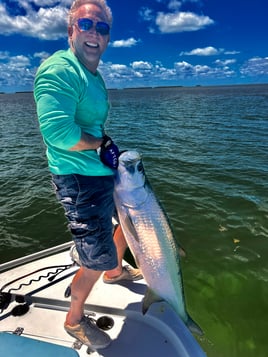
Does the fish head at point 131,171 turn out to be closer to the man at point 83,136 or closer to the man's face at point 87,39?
the man at point 83,136

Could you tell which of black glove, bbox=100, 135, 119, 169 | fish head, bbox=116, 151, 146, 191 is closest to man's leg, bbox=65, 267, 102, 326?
fish head, bbox=116, 151, 146, 191

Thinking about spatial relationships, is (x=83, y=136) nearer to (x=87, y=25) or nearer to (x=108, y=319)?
(x=87, y=25)

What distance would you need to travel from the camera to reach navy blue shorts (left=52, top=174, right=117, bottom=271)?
302cm

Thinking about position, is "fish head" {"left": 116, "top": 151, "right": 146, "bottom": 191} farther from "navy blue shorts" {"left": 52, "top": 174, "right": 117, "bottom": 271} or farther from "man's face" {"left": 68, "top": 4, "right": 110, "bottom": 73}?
"man's face" {"left": 68, "top": 4, "right": 110, "bottom": 73}

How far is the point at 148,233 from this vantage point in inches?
126

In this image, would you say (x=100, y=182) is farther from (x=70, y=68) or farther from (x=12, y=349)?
(x=12, y=349)

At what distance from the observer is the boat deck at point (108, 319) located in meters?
3.39

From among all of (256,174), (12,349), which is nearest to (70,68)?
(12,349)

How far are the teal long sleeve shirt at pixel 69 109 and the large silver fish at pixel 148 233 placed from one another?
26 cm

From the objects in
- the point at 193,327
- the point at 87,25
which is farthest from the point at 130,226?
the point at 87,25

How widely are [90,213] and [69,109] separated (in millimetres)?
1007

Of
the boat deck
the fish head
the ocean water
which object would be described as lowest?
the ocean water

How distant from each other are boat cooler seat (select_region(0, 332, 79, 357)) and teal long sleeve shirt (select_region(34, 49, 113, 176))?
4.83 ft

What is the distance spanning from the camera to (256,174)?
1208 centimetres
